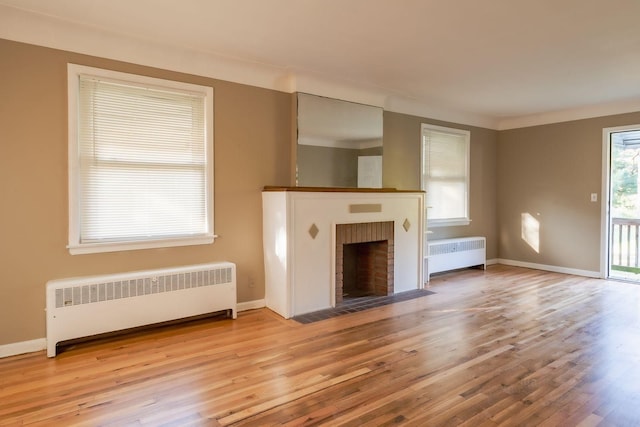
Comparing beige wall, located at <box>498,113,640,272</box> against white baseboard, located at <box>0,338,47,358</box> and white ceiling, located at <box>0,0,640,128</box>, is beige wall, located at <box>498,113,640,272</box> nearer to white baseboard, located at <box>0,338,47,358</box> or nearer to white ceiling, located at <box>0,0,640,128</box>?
white ceiling, located at <box>0,0,640,128</box>

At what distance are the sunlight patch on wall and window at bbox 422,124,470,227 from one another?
101 cm

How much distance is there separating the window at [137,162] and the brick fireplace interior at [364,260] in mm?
1431

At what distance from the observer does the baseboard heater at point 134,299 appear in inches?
114

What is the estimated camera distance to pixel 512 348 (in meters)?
3.00

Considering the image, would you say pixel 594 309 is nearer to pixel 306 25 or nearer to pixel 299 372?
pixel 299 372

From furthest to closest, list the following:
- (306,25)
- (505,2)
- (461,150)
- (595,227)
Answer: (461,150)
(595,227)
(306,25)
(505,2)

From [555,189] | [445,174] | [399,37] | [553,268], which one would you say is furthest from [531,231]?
[399,37]

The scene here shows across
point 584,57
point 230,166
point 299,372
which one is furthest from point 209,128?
point 584,57

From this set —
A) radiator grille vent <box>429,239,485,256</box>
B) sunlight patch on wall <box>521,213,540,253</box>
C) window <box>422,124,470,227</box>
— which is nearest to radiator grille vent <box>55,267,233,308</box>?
radiator grille vent <box>429,239,485,256</box>

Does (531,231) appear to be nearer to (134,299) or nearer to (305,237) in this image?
(305,237)

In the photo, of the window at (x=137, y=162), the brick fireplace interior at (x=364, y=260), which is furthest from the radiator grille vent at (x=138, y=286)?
the brick fireplace interior at (x=364, y=260)

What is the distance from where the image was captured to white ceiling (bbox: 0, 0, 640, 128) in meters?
2.67

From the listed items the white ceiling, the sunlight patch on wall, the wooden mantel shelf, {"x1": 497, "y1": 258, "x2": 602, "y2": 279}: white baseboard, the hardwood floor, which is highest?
the white ceiling

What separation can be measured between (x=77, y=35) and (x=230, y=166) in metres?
1.62
